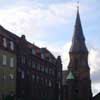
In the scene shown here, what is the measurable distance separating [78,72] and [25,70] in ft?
120

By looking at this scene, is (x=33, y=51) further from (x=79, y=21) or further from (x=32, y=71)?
(x=79, y=21)

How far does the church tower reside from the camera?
101 metres

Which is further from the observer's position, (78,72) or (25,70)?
(78,72)

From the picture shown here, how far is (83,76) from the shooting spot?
102 metres

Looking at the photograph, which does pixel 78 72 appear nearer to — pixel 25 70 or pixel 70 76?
pixel 70 76

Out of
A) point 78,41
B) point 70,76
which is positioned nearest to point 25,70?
point 70,76

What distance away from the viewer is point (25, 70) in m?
68.4

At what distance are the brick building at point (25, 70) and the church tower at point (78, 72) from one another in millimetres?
12367

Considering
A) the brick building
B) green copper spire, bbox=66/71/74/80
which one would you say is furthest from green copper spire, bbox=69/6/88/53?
the brick building

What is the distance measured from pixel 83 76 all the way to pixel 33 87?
3263 cm

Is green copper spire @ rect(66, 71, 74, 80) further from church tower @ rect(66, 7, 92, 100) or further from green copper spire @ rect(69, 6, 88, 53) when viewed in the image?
green copper spire @ rect(69, 6, 88, 53)

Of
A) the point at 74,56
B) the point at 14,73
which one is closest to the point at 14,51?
the point at 14,73

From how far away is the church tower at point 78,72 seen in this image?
10119 cm

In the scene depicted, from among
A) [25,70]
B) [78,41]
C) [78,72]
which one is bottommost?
[25,70]
